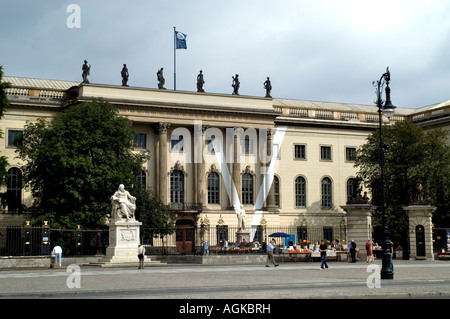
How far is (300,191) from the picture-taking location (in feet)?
277

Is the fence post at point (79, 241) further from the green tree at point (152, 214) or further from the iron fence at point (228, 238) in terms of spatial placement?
the green tree at point (152, 214)

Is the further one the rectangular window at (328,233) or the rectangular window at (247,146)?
the rectangular window at (328,233)

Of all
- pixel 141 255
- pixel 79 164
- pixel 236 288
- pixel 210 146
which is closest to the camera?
pixel 236 288

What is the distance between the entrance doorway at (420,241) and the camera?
172ft

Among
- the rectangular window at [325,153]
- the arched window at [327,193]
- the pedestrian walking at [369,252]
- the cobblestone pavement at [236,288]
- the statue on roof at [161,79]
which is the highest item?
the statue on roof at [161,79]

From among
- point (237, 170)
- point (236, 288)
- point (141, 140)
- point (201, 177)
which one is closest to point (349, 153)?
point (237, 170)

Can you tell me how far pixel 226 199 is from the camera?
80375 mm

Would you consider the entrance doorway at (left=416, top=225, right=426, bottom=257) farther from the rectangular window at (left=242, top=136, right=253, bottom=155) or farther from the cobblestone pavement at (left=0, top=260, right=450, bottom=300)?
the rectangular window at (left=242, top=136, right=253, bottom=155)

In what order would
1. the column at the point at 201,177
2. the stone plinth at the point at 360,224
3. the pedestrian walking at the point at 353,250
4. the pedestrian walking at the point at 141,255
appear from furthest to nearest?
the column at the point at 201,177
the stone plinth at the point at 360,224
the pedestrian walking at the point at 353,250
the pedestrian walking at the point at 141,255

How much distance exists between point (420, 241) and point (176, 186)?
31.4 metres

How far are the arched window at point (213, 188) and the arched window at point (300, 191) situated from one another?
9.47 meters

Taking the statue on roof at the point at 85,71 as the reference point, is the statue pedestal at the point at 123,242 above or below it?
below

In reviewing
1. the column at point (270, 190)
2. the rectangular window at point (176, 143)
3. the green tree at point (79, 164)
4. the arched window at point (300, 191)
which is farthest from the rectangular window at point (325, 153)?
the green tree at point (79, 164)

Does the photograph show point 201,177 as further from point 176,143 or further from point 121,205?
point 121,205
